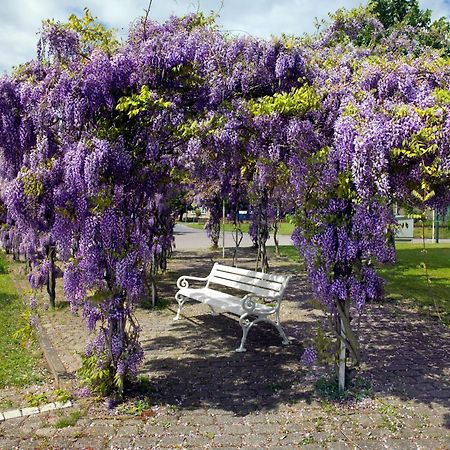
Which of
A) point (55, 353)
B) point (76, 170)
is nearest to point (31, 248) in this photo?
point (55, 353)

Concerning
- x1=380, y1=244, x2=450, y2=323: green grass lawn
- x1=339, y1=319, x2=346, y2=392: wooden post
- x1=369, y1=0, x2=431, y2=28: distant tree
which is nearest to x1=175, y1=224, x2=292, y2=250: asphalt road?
x1=380, y1=244, x2=450, y2=323: green grass lawn

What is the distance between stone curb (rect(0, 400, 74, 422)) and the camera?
15.1 feet

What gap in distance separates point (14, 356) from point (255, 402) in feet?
11.3

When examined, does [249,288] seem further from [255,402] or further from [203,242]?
[203,242]

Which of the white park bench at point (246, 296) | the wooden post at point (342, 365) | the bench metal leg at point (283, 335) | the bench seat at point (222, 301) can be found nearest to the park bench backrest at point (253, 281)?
the white park bench at point (246, 296)

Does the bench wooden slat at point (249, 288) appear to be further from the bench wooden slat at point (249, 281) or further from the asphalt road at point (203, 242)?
the asphalt road at point (203, 242)

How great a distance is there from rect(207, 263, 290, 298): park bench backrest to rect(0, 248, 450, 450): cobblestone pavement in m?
0.62

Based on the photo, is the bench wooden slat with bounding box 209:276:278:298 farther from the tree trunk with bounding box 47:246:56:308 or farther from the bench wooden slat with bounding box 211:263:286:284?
the tree trunk with bounding box 47:246:56:308

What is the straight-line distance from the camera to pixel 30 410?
4707 millimetres

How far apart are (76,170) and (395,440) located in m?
3.71

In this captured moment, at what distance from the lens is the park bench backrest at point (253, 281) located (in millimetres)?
7281

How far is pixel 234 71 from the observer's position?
519 centimetres

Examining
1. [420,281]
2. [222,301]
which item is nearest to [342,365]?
[222,301]

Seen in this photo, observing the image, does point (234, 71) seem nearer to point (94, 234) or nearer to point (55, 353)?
point (94, 234)
